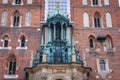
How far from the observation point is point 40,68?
25.4 metres

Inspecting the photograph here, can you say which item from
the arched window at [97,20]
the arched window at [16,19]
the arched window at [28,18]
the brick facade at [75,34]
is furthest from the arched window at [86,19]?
the arched window at [16,19]

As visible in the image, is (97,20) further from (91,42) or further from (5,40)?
(5,40)

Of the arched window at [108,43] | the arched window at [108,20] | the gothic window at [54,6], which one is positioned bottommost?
the arched window at [108,43]

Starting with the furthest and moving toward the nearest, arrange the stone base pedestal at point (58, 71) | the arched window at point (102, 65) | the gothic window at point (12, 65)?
the arched window at point (102, 65) < the gothic window at point (12, 65) < the stone base pedestal at point (58, 71)

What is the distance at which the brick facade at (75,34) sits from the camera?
89.7 feet

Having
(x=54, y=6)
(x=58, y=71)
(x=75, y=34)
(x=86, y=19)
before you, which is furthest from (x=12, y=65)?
(x=86, y=19)

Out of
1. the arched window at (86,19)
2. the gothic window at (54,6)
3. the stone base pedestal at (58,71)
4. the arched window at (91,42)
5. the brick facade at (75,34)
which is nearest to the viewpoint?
the stone base pedestal at (58,71)

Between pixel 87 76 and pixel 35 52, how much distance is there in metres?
5.19

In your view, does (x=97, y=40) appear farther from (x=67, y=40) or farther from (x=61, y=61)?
(x=61, y=61)

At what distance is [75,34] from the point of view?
29.0m

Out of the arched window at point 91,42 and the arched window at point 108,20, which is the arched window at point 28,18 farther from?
the arched window at point 108,20

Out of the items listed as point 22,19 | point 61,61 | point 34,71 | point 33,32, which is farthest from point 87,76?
point 22,19

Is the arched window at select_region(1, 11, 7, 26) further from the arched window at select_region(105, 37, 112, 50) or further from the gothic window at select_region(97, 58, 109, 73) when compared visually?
the arched window at select_region(105, 37, 112, 50)

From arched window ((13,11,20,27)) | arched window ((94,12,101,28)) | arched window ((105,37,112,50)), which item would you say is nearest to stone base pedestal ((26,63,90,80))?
arched window ((105,37,112,50))
